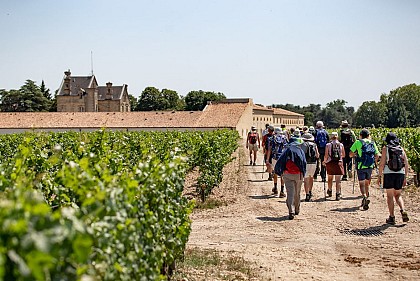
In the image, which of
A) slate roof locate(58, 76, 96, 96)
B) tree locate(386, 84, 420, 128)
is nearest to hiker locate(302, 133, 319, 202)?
slate roof locate(58, 76, 96, 96)

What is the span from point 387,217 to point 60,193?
7412 mm

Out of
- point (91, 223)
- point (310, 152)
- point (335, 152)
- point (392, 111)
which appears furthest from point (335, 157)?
→ point (392, 111)

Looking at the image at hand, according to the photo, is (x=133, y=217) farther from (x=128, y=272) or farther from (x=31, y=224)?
(x=31, y=224)

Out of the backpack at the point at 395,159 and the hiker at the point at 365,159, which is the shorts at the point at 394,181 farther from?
the hiker at the point at 365,159

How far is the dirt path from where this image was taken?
8.19m

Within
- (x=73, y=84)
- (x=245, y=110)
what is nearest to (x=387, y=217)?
(x=245, y=110)

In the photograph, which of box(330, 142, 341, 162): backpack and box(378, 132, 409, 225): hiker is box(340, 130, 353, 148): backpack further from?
box(378, 132, 409, 225): hiker

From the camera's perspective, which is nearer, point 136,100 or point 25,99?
point 25,99

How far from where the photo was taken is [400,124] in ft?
377

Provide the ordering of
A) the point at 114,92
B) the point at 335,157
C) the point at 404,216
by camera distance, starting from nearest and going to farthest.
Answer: the point at 404,216 < the point at 335,157 < the point at 114,92

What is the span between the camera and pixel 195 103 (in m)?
118

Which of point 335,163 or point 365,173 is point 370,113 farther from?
point 365,173

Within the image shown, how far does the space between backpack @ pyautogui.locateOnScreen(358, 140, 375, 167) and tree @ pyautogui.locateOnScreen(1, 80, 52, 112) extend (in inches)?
4163

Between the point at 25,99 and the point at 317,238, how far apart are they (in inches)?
4291
